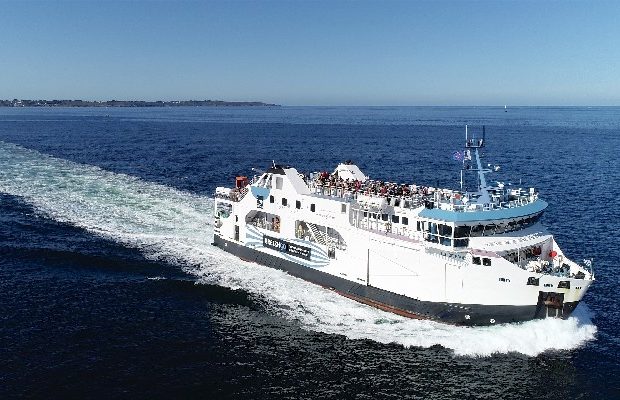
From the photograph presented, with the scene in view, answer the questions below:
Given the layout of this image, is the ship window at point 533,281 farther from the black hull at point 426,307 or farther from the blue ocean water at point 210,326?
the blue ocean water at point 210,326

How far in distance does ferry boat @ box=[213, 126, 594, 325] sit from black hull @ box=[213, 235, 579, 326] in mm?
67

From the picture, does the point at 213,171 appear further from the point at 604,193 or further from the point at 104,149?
the point at 604,193

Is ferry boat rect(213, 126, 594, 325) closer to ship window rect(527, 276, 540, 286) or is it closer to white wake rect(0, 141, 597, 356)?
ship window rect(527, 276, 540, 286)

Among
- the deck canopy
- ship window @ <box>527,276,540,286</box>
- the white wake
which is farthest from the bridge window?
ship window @ <box>527,276,540,286</box>

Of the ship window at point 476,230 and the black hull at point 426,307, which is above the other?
the ship window at point 476,230

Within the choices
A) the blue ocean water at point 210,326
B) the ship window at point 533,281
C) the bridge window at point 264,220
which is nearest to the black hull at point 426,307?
the blue ocean water at point 210,326

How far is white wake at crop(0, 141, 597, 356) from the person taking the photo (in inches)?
1364

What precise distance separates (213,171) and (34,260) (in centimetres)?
4961

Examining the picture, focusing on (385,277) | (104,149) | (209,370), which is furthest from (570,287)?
(104,149)

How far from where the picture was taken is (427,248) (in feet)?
122

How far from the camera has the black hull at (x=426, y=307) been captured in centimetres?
3484

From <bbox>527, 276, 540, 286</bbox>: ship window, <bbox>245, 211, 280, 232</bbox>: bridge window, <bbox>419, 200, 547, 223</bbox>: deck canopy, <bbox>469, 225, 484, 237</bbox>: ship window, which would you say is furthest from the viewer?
Answer: <bbox>245, 211, 280, 232</bbox>: bridge window

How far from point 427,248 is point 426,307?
4.13 metres

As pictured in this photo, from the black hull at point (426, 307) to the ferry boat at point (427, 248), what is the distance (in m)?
0.07
